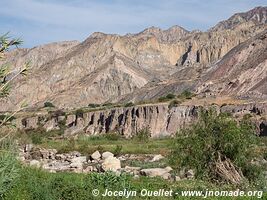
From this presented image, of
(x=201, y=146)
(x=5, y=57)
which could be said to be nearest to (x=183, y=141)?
(x=201, y=146)

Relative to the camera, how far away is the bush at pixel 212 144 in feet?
59.1

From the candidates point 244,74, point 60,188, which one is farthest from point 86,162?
point 244,74

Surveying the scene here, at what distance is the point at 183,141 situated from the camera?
64.3 ft

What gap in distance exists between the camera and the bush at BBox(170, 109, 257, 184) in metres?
18.0

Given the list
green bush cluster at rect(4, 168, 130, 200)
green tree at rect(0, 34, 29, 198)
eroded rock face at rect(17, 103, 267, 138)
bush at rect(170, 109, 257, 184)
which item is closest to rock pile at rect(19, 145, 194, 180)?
bush at rect(170, 109, 257, 184)

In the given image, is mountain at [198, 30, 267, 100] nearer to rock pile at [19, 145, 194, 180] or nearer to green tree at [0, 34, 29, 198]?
rock pile at [19, 145, 194, 180]

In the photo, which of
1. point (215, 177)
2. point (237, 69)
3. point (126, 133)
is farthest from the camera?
point (237, 69)

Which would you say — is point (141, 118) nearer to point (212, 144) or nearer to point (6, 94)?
point (212, 144)

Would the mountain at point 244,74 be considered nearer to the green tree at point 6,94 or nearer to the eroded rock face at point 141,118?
the eroded rock face at point 141,118

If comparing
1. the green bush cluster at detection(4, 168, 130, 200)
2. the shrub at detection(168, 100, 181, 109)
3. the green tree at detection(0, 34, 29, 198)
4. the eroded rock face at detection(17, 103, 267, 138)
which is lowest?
the eroded rock face at detection(17, 103, 267, 138)

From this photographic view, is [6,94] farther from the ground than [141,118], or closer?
farther from the ground

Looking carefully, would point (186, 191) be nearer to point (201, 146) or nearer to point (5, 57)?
point (201, 146)

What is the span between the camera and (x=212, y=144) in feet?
60.2

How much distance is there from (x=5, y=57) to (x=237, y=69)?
98.6 meters
